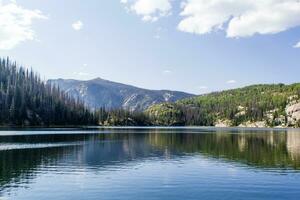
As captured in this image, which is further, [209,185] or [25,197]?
[209,185]

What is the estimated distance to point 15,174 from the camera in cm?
6206

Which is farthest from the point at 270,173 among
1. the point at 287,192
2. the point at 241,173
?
the point at 287,192

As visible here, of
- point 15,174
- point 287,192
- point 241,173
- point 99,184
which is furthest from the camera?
point 241,173

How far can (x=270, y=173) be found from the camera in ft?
224

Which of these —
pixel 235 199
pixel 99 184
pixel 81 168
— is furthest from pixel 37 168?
pixel 235 199

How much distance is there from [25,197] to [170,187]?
18865mm

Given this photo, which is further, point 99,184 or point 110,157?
point 110,157

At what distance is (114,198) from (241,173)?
2923 cm

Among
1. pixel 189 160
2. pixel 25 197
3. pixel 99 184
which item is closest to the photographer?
pixel 25 197

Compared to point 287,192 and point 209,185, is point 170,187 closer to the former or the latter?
point 209,185

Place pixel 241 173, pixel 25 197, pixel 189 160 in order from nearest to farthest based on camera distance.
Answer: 1. pixel 25 197
2. pixel 241 173
3. pixel 189 160

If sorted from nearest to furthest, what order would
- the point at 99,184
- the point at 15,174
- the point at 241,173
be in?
the point at 99,184 → the point at 15,174 → the point at 241,173

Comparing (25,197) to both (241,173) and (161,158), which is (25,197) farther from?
(161,158)

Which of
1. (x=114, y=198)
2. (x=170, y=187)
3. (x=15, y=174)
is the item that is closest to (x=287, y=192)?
(x=170, y=187)
